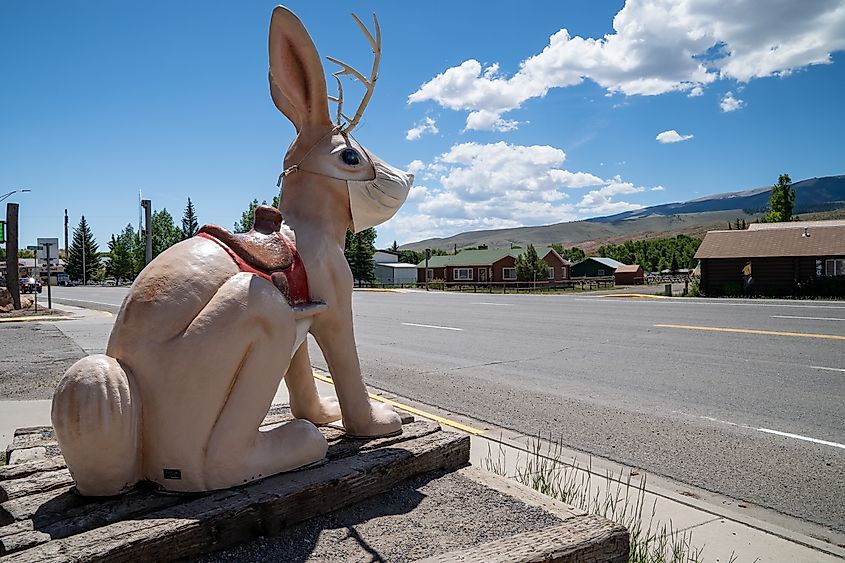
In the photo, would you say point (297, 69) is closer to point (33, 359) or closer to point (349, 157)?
point (349, 157)

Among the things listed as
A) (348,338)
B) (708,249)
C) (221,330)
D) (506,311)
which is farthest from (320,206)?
(708,249)

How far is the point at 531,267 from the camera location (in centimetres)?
4750

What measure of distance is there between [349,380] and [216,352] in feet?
3.19

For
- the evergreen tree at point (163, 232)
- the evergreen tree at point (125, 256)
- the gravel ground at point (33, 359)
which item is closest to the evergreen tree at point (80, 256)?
the evergreen tree at point (125, 256)

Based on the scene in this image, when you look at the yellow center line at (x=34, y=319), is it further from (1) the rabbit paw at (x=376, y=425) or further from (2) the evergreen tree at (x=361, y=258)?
(2) the evergreen tree at (x=361, y=258)

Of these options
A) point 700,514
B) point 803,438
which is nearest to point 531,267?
point 803,438

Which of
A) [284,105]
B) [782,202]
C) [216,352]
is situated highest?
[782,202]

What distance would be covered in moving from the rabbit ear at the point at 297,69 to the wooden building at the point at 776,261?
27723 mm

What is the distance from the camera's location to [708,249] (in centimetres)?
2894

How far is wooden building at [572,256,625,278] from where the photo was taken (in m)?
67.9

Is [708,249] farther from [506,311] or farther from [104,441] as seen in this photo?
[104,441]

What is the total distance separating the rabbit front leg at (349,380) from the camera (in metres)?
3.27

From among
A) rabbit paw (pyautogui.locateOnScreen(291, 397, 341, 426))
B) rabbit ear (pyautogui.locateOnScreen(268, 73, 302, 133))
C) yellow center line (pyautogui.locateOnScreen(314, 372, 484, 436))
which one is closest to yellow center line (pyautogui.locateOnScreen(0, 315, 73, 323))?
yellow center line (pyautogui.locateOnScreen(314, 372, 484, 436))

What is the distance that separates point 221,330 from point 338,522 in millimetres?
1030
